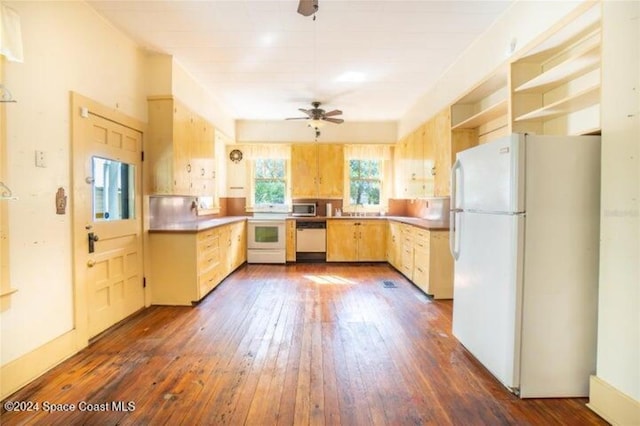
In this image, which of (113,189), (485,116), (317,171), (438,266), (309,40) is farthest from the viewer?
(317,171)

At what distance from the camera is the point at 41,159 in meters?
2.15

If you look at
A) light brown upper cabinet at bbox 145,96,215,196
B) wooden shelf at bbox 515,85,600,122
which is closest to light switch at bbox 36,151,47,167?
light brown upper cabinet at bbox 145,96,215,196

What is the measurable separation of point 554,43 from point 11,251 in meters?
4.02

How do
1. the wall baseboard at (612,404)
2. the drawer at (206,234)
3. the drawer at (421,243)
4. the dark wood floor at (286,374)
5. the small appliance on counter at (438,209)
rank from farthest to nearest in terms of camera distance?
the small appliance on counter at (438,209) < the drawer at (421,243) < the drawer at (206,234) < the dark wood floor at (286,374) < the wall baseboard at (612,404)

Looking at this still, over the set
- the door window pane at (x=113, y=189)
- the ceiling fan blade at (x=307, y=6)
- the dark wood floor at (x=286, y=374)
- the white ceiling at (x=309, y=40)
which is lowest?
the dark wood floor at (x=286, y=374)

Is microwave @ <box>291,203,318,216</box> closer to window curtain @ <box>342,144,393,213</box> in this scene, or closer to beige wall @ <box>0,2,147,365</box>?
window curtain @ <box>342,144,393,213</box>

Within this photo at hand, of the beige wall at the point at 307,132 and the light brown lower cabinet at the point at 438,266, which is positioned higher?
the beige wall at the point at 307,132

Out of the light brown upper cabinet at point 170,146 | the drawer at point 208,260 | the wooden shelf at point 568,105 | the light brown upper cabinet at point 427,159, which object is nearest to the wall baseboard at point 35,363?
the drawer at point 208,260

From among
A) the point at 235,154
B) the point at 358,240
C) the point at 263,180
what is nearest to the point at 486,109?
the point at 358,240

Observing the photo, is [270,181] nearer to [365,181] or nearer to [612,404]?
[365,181]

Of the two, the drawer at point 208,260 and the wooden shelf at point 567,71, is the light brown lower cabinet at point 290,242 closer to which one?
the drawer at point 208,260

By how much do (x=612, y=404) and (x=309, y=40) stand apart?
142 inches

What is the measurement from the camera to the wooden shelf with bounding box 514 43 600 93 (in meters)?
1.91

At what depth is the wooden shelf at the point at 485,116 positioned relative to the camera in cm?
288
